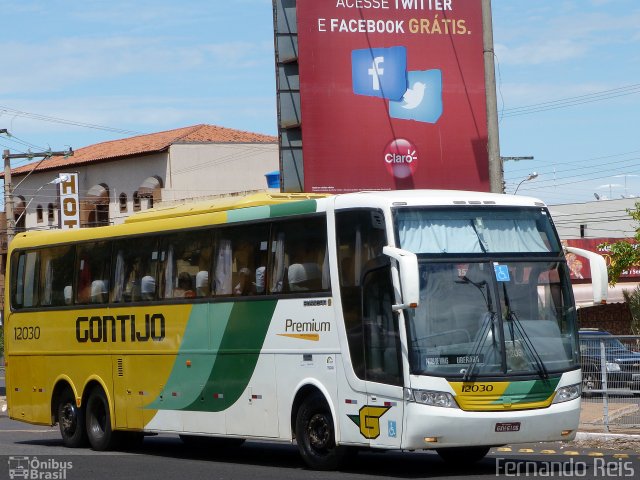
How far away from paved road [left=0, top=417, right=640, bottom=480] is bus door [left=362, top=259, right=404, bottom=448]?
0.59 m

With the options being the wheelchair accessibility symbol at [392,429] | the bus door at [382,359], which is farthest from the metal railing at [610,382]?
the wheelchair accessibility symbol at [392,429]

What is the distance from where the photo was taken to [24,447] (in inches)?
800

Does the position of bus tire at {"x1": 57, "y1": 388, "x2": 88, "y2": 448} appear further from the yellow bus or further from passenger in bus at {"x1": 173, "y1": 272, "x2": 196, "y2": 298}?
passenger in bus at {"x1": 173, "y1": 272, "x2": 196, "y2": 298}

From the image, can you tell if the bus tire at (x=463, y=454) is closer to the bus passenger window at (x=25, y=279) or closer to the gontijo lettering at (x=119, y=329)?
the gontijo lettering at (x=119, y=329)

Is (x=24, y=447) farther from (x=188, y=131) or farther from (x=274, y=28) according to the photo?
(x=188, y=131)

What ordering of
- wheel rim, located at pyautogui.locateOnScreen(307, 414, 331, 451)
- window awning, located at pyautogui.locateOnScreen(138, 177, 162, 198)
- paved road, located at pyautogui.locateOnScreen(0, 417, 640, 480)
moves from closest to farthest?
paved road, located at pyautogui.locateOnScreen(0, 417, 640, 480), wheel rim, located at pyautogui.locateOnScreen(307, 414, 331, 451), window awning, located at pyautogui.locateOnScreen(138, 177, 162, 198)

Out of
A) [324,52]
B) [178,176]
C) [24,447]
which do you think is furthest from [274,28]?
[178,176]

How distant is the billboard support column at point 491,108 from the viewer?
2005 centimetres

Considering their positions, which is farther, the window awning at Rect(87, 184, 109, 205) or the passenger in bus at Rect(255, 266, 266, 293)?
the window awning at Rect(87, 184, 109, 205)

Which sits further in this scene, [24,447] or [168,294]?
[24,447]

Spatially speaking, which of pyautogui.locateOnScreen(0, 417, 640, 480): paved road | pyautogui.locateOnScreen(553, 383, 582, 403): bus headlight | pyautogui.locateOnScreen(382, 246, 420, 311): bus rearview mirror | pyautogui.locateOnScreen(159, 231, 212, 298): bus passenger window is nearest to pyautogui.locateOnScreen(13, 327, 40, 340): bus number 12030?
pyautogui.locateOnScreen(0, 417, 640, 480): paved road

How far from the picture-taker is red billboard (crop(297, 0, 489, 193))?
32281mm

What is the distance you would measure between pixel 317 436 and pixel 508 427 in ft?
8.11

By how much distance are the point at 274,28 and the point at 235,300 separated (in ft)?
58.7
